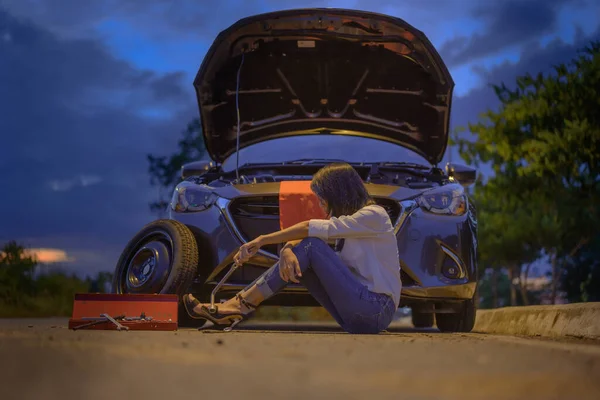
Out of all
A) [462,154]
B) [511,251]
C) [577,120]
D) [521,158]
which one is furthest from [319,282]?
[511,251]

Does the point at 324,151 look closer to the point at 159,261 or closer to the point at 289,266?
the point at 159,261

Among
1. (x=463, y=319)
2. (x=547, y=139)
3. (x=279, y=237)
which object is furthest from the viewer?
(x=547, y=139)

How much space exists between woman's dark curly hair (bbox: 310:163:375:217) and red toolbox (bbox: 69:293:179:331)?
4.02 feet

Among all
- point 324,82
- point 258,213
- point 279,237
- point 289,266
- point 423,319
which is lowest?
point 423,319

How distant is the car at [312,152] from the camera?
6305 mm

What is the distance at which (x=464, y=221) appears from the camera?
21.3ft

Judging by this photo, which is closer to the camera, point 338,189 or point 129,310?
point 338,189

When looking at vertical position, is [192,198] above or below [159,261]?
above

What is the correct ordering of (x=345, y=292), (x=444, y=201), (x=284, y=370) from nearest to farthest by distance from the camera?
(x=284, y=370), (x=345, y=292), (x=444, y=201)

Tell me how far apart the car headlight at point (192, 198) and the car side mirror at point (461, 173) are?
2035 mm

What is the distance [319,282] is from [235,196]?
4.26 feet

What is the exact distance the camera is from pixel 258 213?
6492mm

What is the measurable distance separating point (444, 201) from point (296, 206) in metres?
1.14

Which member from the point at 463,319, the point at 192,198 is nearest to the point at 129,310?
the point at 192,198
